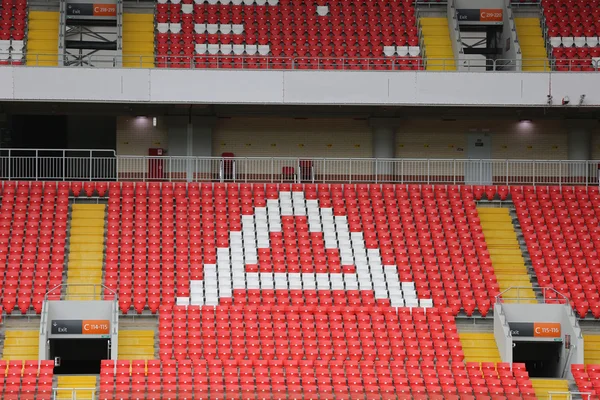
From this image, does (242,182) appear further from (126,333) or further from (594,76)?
(594,76)

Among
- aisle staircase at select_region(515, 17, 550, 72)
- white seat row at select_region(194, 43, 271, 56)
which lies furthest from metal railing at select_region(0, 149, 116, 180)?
aisle staircase at select_region(515, 17, 550, 72)

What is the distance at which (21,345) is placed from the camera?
2830 cm

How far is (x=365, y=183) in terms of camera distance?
123 feet

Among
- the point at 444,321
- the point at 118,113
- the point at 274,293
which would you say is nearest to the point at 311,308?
the point at 274,293

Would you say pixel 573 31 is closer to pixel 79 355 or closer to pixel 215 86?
pixel 215 86

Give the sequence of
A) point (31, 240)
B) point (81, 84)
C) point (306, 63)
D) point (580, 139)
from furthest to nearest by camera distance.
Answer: point (580, 139), point (306, 63), point (81, 84), point (31, 240)

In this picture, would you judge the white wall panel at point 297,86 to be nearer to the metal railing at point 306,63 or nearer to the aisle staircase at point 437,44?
the metal railing at point 306,63

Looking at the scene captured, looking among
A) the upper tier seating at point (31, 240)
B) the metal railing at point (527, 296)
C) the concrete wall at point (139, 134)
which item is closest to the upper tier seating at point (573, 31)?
the metal railing at point (527, 296)

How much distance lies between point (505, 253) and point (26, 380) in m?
14.7

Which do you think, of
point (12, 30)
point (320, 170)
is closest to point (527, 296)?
point (320, 170)

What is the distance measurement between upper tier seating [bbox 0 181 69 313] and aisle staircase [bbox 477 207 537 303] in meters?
12.8

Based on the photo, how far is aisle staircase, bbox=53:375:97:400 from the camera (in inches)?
1034

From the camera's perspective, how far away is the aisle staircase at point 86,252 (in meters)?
30.2

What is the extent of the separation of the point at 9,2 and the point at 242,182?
34.6 feet
